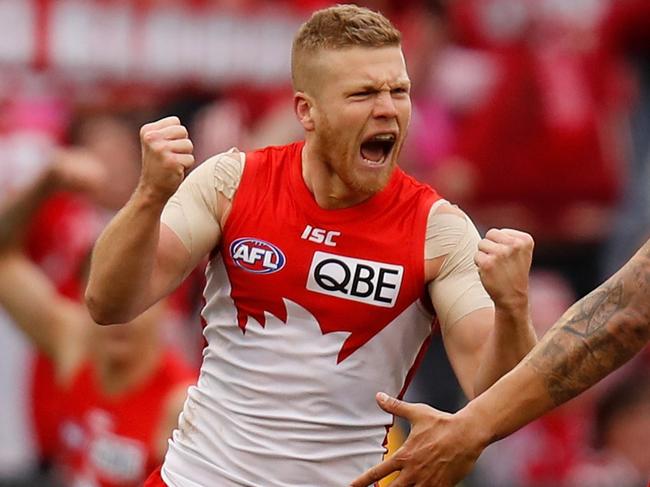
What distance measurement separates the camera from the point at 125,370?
27.2 feet

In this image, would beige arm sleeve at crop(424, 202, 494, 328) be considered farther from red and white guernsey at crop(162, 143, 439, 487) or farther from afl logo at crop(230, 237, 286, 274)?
afl logo at crop(230, 237, 286, 274)

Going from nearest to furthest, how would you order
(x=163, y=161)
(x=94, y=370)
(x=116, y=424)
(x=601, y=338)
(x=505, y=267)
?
(x=601, y=338)
(x=505, y=267)
(x=163, y=161)
(x=116, y=424)
(x=94, y=370)

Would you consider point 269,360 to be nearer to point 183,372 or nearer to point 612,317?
point 612,317

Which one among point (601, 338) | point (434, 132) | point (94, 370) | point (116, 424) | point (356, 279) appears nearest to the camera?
point (601, 338)

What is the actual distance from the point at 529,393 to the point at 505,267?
0.46m

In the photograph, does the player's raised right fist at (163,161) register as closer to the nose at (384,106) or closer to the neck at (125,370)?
the nose at (384,106)

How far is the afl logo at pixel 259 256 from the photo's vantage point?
5.96 m

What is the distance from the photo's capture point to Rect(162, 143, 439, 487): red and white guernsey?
5.93 meters

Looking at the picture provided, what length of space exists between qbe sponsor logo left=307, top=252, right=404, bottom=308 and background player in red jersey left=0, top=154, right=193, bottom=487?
186 centimetres

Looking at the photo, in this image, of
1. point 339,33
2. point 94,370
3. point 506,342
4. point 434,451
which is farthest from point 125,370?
point 434,451

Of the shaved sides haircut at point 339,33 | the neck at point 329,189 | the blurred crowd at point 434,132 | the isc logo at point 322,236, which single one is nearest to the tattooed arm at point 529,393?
the isc logo at point 322,236

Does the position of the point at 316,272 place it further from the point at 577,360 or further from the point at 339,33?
the point at 577,360

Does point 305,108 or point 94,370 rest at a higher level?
point 305,108

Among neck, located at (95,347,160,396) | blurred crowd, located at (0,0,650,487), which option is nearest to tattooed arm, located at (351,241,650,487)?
neck, located at (95,347,160,396)
